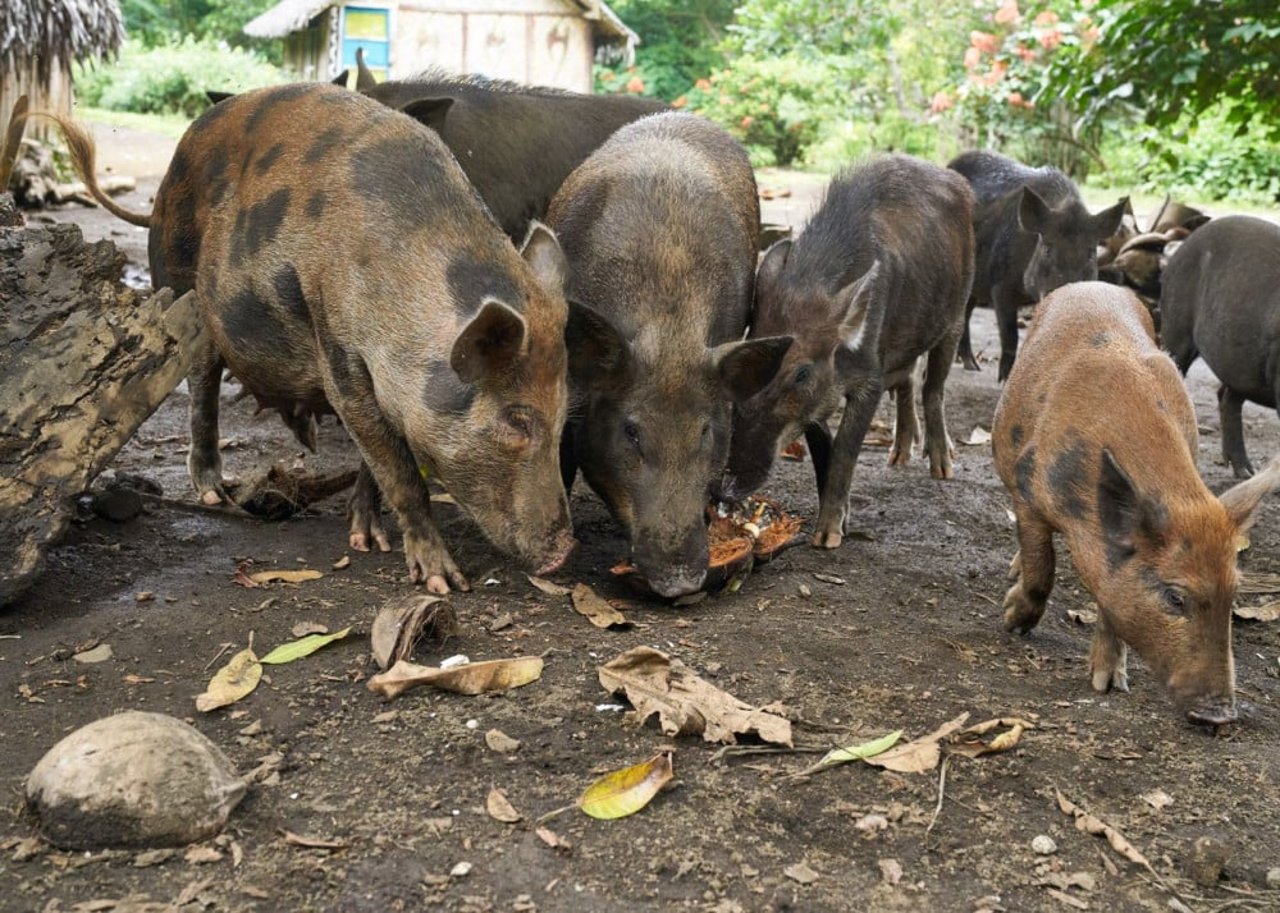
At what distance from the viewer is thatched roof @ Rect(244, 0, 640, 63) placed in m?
23.6

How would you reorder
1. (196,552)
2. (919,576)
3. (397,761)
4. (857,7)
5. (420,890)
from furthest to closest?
(857,7), (919,576), (196,552), (397,761), (420,890)

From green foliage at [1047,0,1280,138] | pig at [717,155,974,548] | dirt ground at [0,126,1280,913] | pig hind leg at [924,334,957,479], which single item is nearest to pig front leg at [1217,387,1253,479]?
pig hind leg at [924,334,957,479]

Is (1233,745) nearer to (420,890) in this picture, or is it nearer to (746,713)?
(746,713)

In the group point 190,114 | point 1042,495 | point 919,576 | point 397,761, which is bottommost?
point 190,114

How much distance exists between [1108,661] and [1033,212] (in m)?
5.78

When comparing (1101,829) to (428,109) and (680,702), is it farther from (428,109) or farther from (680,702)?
(428,109)

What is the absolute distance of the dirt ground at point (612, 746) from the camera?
308 centimetres

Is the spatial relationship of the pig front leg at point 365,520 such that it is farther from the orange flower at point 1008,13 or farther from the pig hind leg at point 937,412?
the orange flower at point 1008,13

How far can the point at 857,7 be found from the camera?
23359 mm

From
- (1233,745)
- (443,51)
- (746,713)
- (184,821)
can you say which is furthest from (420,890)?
→ (443,51)

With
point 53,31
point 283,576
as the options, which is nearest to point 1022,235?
point 283,576

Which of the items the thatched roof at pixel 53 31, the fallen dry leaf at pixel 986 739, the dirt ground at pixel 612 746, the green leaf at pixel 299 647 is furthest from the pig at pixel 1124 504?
the thatched roof at pixel 53 31

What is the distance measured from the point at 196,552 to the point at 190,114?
26995mm

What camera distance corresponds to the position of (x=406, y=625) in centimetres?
409
